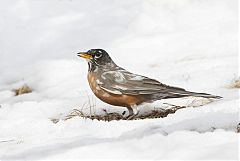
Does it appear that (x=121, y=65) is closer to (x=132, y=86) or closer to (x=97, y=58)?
(x=97, y=58)

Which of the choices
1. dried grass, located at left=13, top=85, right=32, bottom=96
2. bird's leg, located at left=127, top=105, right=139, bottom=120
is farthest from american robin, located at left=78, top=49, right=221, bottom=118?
dried grass, located at left=13, top=85, right=32, bottom=96

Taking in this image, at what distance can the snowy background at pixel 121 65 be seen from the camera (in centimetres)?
424

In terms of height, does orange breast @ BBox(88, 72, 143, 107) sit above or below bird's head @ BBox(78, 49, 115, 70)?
below

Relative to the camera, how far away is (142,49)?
9.43 meters

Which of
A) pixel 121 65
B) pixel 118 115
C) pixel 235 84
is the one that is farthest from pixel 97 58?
pixel 121 65

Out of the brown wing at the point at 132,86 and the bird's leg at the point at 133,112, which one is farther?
the bird's leg at the point at 133,112

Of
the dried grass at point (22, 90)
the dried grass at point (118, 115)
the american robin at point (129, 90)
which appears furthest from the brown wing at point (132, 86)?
the dried grass at point (22, 90)

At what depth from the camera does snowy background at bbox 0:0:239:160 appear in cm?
424

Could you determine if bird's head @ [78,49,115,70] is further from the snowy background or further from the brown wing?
the snowy background

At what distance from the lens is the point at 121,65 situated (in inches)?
354

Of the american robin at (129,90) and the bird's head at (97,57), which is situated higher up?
the bird's head at (97,57)

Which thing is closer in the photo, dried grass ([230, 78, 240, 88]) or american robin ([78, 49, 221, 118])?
american robin ([78, 49, 221, 118])

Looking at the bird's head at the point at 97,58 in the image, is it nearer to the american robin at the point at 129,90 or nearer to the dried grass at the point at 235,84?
the american robin at the point at 129,90

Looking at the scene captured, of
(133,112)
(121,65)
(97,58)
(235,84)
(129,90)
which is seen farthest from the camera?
A: (121,65)
